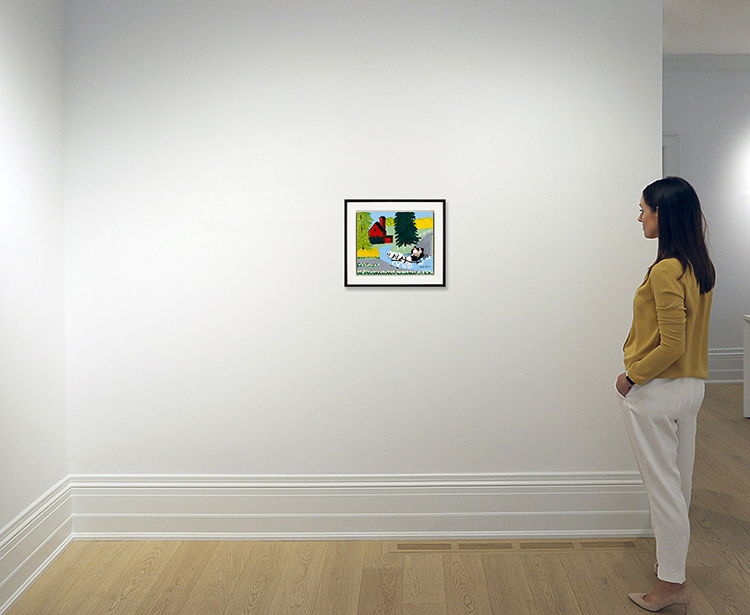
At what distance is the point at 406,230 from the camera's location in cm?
288

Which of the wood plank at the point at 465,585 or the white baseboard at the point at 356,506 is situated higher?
the white baseboard at the point at 356,506

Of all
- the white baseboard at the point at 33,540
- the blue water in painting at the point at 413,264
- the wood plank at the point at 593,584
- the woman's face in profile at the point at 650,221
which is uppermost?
the woman's face in profile at the point at 650,221

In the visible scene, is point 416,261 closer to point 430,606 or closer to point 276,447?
point 276,447

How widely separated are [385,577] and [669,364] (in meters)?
1.45

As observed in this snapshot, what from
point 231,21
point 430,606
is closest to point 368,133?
point 231,21

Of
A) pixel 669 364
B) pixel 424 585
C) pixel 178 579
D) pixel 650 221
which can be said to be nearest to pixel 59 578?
pixel 178 579

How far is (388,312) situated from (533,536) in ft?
4.25

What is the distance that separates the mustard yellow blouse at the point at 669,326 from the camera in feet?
7.12

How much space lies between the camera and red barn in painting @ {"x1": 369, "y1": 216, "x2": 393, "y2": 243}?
288cm

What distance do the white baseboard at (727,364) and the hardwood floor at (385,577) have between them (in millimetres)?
3359

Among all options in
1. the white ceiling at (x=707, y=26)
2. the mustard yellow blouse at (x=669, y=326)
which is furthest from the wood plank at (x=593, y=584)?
the white ceiling at (x=707, y=26)

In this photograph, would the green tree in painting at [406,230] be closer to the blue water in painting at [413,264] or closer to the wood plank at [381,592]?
the blue water in painting at [413,264]

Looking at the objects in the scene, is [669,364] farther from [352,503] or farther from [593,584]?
[352,503]

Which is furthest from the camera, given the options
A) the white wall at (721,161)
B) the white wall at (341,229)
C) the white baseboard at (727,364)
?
the white baseboard at (727,364)
